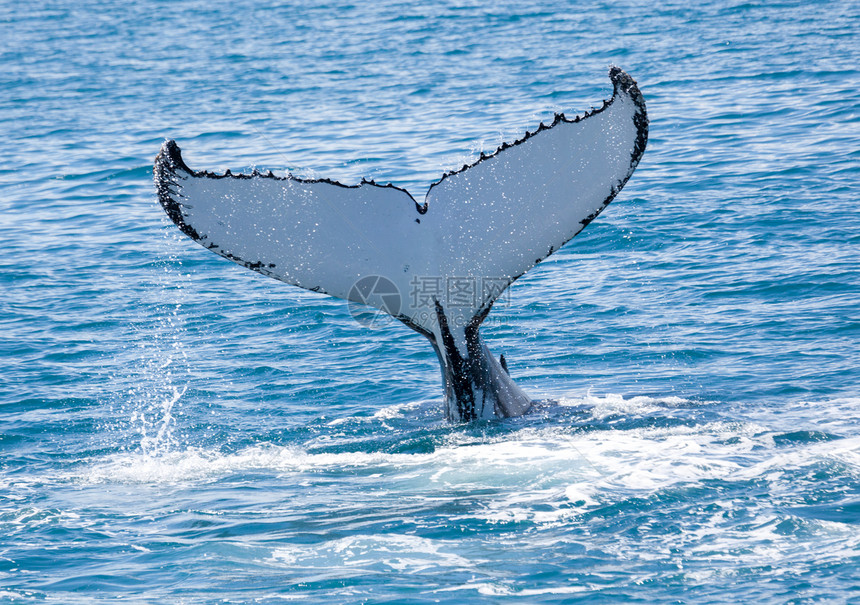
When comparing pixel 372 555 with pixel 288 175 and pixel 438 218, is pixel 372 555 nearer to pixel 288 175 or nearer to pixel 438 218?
pixel 438 218

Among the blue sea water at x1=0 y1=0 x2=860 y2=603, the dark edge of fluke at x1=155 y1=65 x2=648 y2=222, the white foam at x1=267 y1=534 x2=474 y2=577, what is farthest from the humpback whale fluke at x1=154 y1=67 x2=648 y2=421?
the white foam at x1=267 y1=534 x2=474 y2=577

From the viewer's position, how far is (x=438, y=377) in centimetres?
1194

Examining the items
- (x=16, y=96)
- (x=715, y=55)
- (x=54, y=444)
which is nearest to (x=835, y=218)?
(x=54, y=444)

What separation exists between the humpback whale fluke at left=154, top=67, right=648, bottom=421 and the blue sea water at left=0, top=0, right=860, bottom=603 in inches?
58.4

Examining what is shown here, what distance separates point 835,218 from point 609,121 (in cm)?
842

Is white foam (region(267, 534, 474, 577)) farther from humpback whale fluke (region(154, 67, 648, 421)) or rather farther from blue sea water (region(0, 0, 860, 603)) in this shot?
humpback whale fluke (region(154, 67, 648, 421))

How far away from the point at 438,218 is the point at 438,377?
3.68 metres

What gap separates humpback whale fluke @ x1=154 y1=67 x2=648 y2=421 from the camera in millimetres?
7934

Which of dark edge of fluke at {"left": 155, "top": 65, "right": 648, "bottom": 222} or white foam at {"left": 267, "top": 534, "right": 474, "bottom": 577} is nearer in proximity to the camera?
white foam at {"left": 267, "top": 534, "right": 474, "bottom": 577}

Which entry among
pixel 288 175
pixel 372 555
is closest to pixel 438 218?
pixel 288 175

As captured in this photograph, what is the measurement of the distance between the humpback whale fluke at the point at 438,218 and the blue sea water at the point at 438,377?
148 centimetres

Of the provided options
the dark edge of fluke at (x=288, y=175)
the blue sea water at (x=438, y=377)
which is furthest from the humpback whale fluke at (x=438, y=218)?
the blue sea water at (x=438, y=377)

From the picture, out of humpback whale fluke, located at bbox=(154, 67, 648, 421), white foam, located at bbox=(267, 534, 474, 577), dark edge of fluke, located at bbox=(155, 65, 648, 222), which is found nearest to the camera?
white foam, located at bbox=(267, 534, 474, 577)

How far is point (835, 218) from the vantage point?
50.3 ft
